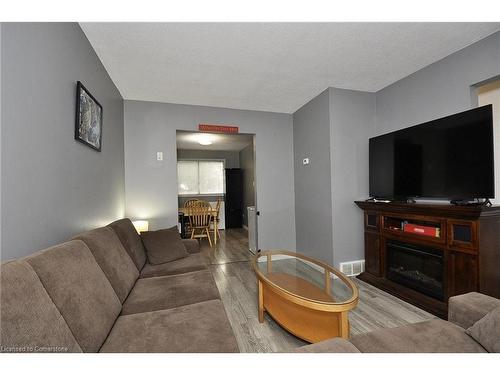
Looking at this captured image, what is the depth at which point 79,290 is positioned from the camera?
926 millimetres

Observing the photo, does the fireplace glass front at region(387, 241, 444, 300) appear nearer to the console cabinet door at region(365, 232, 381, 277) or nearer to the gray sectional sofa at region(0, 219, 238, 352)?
the console cabinet door at region(365, 232, 381, 277)

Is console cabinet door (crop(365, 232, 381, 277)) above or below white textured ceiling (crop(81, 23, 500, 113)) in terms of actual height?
below

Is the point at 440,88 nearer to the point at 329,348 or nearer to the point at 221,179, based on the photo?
the point at 329,348

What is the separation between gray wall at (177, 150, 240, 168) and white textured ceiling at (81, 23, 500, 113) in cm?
348

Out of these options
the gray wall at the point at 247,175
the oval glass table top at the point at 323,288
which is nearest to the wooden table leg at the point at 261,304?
the oval glass table top at the point at 323,288

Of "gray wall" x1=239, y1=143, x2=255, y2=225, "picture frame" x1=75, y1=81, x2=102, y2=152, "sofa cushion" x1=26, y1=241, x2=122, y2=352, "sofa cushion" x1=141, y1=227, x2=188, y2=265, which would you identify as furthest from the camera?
"gray wall" x1=239, y1=143, x2=255, y2=225

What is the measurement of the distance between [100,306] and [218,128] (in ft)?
8.94

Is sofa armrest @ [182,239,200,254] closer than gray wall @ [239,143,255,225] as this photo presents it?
Yes

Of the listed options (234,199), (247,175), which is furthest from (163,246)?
(234,199)

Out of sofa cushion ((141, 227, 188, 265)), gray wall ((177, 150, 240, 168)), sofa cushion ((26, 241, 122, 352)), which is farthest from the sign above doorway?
gray wall ((177, 150, 240, 168))

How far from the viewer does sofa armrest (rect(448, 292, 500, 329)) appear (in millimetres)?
1028

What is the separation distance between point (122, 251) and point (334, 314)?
1620 millimetres

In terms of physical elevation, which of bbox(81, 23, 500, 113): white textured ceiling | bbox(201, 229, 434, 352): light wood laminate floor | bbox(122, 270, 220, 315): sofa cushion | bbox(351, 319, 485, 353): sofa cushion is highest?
bbox(81, 23, 500, 113): white textured ceiling
